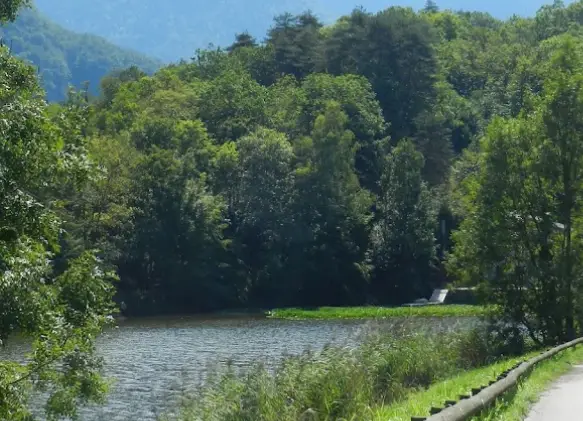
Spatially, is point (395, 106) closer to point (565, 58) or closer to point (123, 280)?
point (123, 280)

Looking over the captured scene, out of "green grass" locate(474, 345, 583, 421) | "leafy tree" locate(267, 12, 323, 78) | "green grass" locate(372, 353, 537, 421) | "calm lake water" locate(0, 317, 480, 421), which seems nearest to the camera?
"green grass" locate(474, 345, 583, 421)

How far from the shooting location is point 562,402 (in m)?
14.2

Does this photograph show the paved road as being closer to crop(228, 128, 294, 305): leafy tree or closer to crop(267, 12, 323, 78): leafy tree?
crop(228, 128, 294, 305): leafy tree

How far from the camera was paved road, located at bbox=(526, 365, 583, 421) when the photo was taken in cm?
1261

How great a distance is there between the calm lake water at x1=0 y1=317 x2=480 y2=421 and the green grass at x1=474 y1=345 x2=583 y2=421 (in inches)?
260

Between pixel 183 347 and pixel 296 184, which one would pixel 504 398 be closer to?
pixel 183 347

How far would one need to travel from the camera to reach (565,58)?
31.2 meters

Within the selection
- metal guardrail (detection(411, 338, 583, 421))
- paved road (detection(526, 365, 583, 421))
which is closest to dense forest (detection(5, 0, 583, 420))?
metal guardrail (detection(411, 338, 583, 421))

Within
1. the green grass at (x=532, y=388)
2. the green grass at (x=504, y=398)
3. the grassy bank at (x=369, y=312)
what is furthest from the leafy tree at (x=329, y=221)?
the green grass at (x=504, y=398)

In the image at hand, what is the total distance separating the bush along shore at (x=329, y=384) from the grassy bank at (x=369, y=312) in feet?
111

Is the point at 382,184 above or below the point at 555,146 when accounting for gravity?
above

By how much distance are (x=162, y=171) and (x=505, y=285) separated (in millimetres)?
41397

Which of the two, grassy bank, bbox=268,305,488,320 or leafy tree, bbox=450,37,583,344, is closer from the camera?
leafy tree, bbox=450,37,583,344

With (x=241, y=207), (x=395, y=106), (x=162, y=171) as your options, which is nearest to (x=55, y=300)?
(x=162, y=171)
